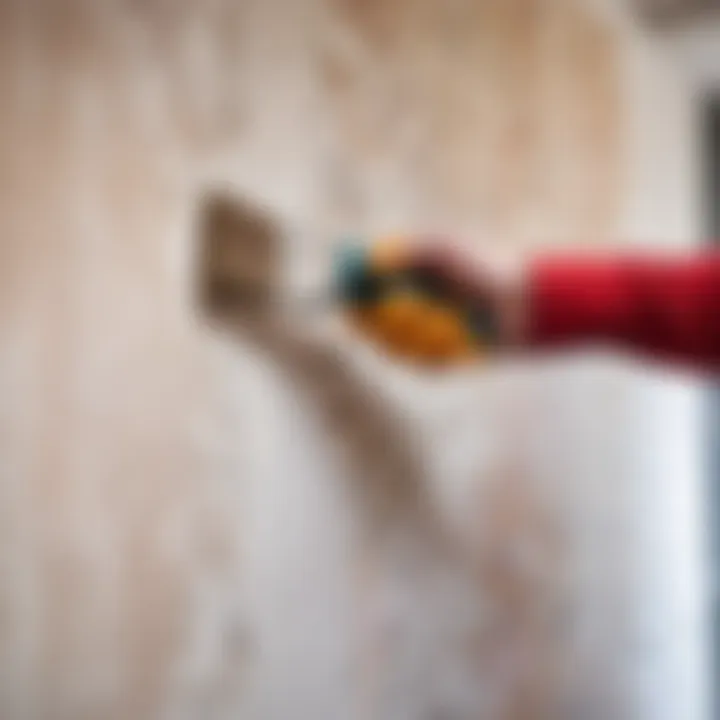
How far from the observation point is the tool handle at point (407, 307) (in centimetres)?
85

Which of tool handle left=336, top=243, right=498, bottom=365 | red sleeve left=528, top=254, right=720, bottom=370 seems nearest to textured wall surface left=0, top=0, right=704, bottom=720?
tool handle left=336, top=243, right=498, bottom=365

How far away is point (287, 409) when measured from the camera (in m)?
0.91

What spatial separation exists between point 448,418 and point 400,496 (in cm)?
12

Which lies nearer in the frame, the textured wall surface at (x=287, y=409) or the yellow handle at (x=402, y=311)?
the textured wall surface at (x=287, y=409)

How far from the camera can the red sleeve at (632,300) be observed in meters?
0.93

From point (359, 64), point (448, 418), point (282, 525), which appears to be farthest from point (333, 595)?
point (359, 64)

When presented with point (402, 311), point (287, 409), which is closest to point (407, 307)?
point (402, 311)

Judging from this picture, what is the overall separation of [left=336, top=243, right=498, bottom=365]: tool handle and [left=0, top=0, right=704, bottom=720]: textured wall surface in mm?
66

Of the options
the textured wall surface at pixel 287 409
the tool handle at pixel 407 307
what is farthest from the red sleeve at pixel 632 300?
the textured wall surface at pixel 287 409

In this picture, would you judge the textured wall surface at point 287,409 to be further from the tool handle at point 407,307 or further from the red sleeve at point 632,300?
the red sleeve at point 632,300

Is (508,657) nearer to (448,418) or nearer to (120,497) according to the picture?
(448,418)

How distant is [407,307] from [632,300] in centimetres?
21

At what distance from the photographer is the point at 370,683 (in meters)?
1.02

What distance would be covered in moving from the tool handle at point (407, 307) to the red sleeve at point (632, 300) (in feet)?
0.20
